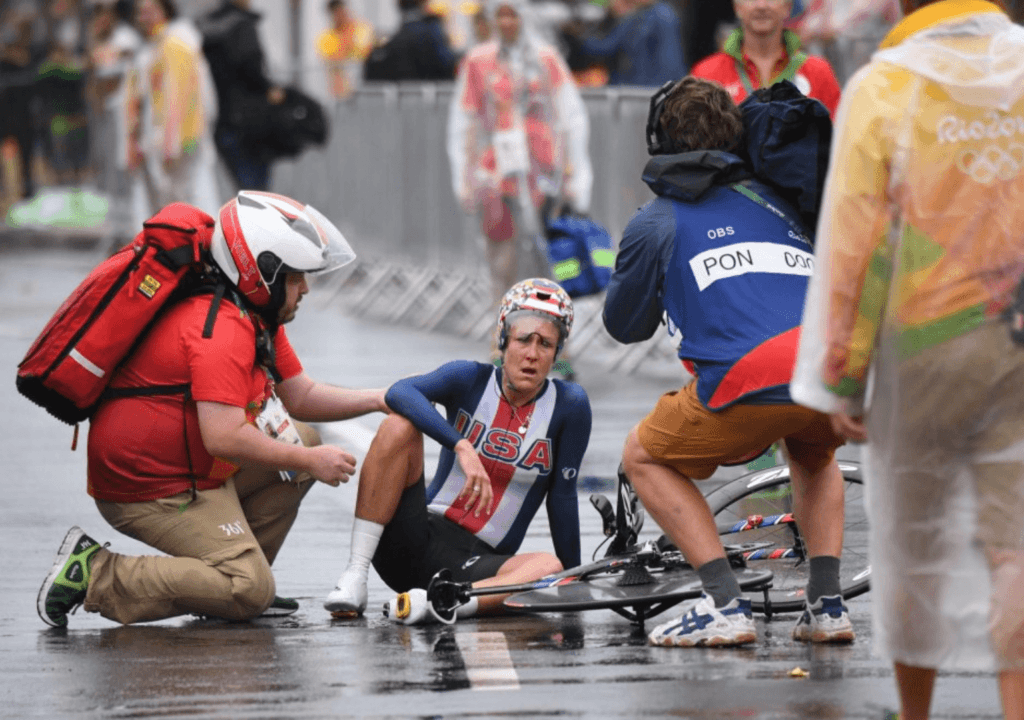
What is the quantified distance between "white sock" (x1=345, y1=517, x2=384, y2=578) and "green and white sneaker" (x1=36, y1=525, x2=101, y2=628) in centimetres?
82

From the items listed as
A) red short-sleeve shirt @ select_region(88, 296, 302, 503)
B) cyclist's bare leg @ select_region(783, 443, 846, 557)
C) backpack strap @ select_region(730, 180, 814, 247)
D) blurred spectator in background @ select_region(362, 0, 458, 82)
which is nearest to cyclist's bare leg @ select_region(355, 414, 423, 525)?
red short-sleeve shirt @ select_region(88, 296, 302, 503)

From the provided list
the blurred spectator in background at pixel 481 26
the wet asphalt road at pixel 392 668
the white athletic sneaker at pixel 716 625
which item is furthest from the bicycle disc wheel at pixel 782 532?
the blurred spectator in background at pixel 481 26

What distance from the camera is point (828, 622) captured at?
22.4 feet

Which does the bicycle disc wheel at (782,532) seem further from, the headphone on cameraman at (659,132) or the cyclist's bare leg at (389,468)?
the headphone on cameraman at (659,132)

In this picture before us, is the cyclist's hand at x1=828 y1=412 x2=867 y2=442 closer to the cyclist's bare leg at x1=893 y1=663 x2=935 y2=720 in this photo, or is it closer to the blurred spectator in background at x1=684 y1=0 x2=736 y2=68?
the cyclist's bare leg at x1=893 y1=663 x2=935 y2=720

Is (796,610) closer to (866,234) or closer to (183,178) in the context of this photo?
(866,234)

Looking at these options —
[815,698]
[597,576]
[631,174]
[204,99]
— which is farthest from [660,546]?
[204,99]

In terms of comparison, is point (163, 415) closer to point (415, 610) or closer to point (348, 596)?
point (348, 596)

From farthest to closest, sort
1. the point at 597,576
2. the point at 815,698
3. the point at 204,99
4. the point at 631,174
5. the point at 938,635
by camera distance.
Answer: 1. the point at 204,99
2. the point at 631,174
3. the point at 597,576
4. the point at 815,698
5. the point at 938,635

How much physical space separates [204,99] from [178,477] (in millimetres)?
12469

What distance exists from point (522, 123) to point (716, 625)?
8.66 meters

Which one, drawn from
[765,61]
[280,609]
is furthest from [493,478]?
[765,61]

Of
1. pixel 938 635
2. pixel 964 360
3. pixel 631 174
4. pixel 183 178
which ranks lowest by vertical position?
pixel 183 178

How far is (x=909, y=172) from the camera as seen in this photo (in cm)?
532
